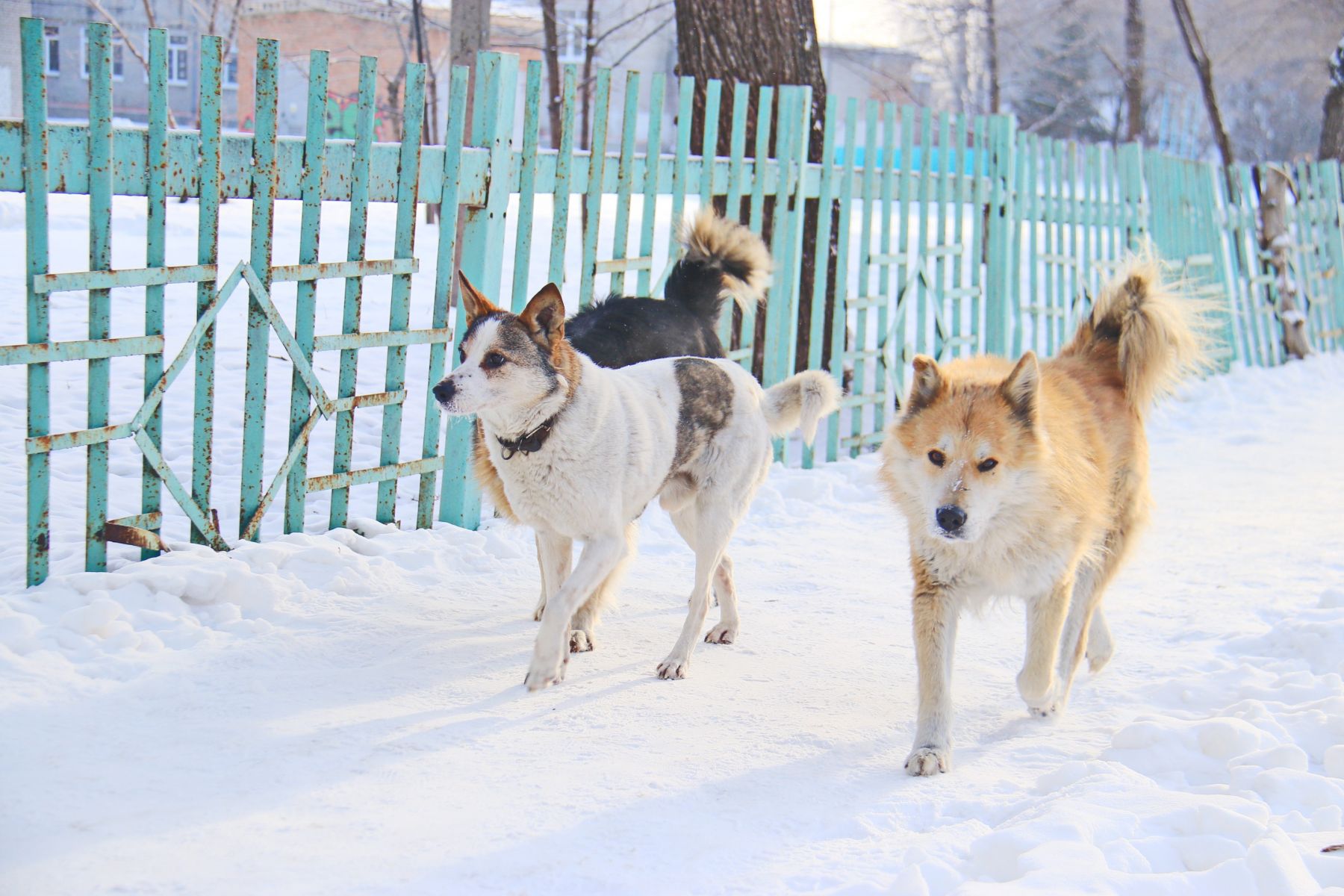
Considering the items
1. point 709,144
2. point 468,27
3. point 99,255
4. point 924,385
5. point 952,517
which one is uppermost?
point 468,27

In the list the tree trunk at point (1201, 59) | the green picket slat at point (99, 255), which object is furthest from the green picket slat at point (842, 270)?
the tree trunk at point (1201, 59)

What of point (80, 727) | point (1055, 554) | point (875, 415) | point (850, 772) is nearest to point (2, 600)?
point (80, 727)

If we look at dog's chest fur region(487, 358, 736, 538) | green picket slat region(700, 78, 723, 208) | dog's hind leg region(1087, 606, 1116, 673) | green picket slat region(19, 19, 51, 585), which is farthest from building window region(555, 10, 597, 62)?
dog's hind leg region(1087, 606, 1116, 673)

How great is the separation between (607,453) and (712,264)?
193cm

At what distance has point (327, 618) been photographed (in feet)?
15.5

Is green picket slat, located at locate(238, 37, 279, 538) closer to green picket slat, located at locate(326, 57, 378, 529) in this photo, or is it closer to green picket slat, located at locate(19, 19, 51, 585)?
green picket slat, located at locate(326, 57, 378, 529)

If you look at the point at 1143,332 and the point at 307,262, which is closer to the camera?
the point at 1143,332

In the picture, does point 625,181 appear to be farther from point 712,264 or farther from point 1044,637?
point 1044,637

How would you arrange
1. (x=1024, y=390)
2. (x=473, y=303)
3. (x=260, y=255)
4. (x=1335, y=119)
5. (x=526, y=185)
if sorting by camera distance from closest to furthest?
(x=1024, y=390), (x=473, y=303), (x=260, y=255), (x=526, y=185), (x=1335, y=119)

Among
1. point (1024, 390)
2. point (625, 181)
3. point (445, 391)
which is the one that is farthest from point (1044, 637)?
point (625, 181)

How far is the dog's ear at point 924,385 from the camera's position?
4.10m

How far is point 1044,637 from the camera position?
13.5ft

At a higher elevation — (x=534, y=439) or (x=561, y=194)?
(x=561, y=194)

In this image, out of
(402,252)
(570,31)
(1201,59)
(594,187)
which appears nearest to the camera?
(402,252)
